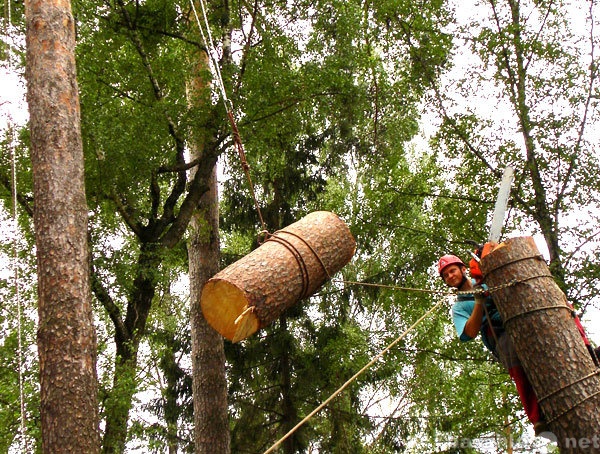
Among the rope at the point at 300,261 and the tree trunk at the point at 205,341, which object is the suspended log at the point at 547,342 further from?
the tree trunk at the point at 205,341

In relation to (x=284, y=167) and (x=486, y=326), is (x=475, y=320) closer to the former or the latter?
(x=486, y=326)

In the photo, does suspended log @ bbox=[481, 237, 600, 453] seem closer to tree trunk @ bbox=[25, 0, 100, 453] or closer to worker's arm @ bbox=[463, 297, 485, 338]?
worker's arm @ bbox=[463, 297, 485, 338]

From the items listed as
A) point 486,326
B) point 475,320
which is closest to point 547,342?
point 475,320

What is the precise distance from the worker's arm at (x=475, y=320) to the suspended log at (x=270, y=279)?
110 centimetres

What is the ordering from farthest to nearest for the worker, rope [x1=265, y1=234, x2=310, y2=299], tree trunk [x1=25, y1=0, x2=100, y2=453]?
rope [x1=265, y1=234, x2=310, y2=299] → tree trunk [x1=25, y1=0, x2=100, y2=453] → the worker

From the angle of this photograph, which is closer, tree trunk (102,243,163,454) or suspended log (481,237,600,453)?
suspended log (481,237,600,453)

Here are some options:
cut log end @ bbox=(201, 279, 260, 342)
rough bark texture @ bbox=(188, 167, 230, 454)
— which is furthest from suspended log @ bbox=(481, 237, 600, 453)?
rough bark texture @ bbox=(188, 167, 230, 454)

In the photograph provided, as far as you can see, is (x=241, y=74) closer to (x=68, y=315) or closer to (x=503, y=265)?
(x=68, y=315)

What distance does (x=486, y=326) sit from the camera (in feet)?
13.6

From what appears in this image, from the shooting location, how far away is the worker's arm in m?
3.89

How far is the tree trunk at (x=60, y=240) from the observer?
3.89 m

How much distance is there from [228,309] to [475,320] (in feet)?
5.47

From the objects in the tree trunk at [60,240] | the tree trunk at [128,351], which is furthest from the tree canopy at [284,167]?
the tree trunk at [60,240]

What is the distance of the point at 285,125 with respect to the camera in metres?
9.03
